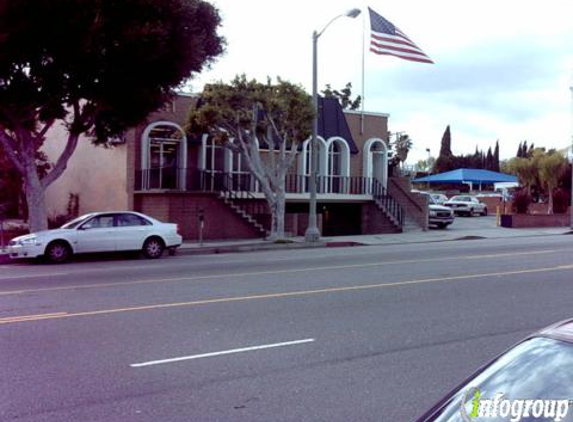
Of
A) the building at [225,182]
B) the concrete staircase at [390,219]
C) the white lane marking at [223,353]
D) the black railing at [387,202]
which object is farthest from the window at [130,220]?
the black railing at [387,202]

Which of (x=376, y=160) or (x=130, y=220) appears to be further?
(x=376, y=160)

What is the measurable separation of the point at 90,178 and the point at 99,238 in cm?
1188

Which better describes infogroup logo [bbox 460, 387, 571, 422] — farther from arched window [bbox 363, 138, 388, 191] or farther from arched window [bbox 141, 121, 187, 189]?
arched window [bbox 363, 138, 388, 191]

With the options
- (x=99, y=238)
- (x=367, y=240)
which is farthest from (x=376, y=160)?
(x=99, y=238)

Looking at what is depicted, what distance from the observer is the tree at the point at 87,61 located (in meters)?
16.8

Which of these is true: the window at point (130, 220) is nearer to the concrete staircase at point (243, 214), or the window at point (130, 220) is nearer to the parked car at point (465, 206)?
the concrete staircase at point (243, 214)

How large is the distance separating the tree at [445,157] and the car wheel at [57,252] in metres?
75.6

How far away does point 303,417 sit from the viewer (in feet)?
17.0

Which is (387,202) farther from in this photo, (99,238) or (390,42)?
(99,238)

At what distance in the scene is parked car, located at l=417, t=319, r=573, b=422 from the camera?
8.04ft

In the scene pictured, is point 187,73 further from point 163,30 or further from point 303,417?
point 303,417

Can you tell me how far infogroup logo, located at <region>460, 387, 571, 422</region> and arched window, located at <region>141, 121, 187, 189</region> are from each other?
23.4m

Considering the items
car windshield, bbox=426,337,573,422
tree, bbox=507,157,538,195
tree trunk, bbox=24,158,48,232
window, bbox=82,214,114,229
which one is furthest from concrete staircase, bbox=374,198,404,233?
car windshield, bbox=426,337,573,422

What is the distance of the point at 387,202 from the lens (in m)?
32.3
